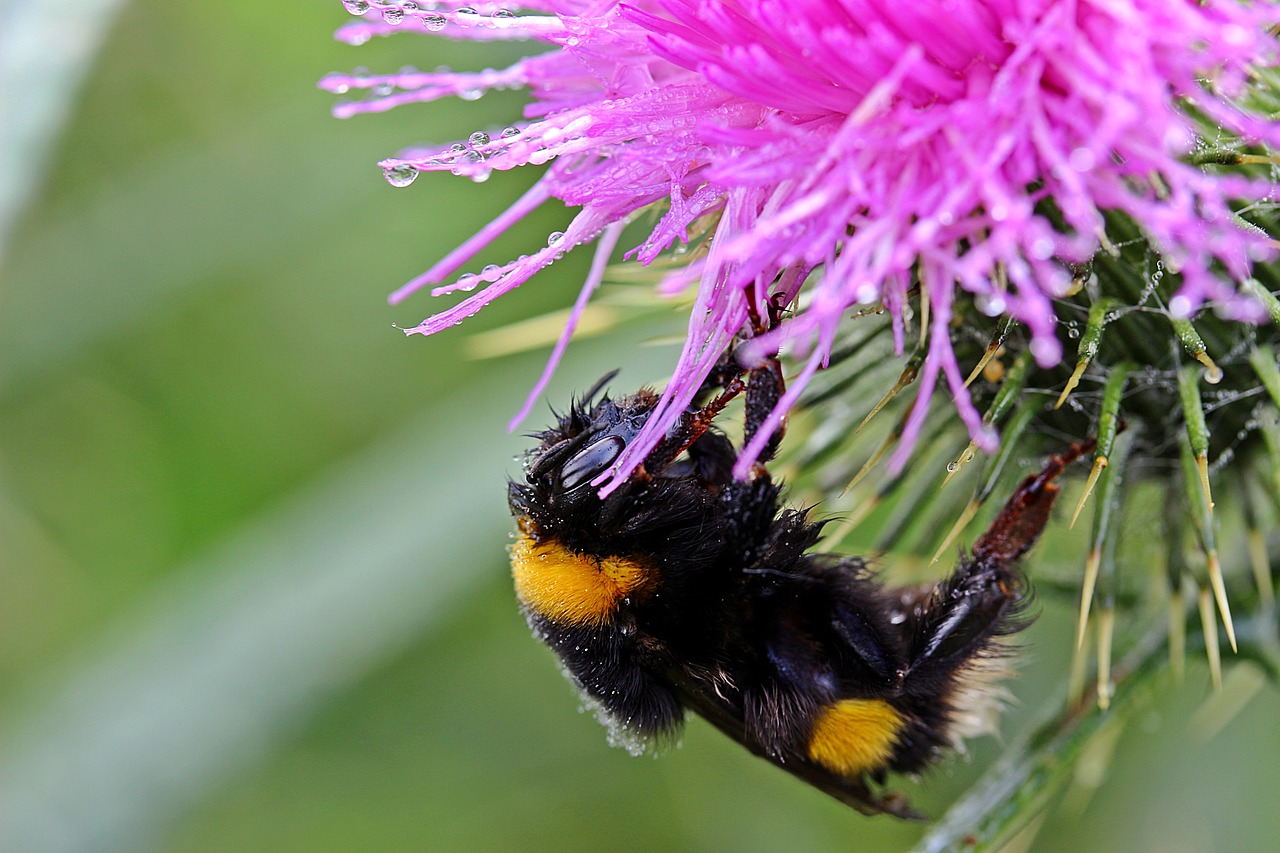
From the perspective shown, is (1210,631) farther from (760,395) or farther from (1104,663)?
(760,395)

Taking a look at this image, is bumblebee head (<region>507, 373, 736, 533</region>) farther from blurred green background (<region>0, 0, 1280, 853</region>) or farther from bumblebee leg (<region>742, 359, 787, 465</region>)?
blurred green background (<region>0, 0, 1280, 853</region>)

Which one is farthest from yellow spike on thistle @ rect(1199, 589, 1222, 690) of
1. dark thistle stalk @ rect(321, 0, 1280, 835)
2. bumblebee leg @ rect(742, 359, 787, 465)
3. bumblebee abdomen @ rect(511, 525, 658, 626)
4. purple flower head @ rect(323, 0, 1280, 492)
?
bumblebee abdomen @ rect(511, 525, 658, 626)

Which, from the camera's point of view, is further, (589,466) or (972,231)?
(589,466)

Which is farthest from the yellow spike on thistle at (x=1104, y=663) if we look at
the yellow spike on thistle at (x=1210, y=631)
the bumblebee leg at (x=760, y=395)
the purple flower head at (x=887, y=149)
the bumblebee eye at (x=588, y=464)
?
the bumblebee eye at (x=588, y=464)

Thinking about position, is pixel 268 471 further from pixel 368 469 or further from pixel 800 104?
pixel 800 104

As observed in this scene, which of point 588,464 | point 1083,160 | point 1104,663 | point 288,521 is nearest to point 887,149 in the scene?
point 1083,160

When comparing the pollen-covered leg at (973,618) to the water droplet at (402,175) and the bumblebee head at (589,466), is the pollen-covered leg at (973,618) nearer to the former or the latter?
the bumblebee head at (589,466)

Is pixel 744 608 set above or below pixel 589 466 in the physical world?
below
